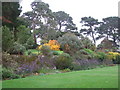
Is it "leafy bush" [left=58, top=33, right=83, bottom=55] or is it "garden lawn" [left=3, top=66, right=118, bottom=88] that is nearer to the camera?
"garden lawn" [left=3, top=66, right=118, bottom=88]

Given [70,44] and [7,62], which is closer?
[7,62]

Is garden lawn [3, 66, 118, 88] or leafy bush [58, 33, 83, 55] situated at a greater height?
leafy bush [58, 33, 83, 55]

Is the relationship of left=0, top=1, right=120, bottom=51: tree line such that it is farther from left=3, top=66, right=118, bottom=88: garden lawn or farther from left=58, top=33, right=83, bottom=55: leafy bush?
left=3, top=66, right=118, bottom=88: garden lawn

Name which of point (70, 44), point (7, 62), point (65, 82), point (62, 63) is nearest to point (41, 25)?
point (70, 44)

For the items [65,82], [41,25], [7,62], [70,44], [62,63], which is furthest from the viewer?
[41,25]

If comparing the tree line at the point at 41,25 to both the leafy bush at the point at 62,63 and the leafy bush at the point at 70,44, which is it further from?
the leafy bush at the point at 70,44

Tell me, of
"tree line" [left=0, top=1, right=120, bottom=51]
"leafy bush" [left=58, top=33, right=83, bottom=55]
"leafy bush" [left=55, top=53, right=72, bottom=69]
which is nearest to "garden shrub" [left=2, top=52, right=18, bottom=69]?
"tree line" [left=0, top=1, right=120, bottom=51]

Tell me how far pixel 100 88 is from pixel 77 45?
15855mm

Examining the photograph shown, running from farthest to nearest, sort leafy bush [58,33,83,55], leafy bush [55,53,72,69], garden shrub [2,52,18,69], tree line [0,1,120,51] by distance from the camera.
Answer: leafy bush [58,33,83,55] < tree line [0,1,120,51] < leafy bush [55,53,72,69] < garden shrub [2,52,18,69]

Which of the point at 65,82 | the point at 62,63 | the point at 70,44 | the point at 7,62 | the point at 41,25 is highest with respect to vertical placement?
the point at 41,25

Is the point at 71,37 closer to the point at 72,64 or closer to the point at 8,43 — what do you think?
the point at 72,64

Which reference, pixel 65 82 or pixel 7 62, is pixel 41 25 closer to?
pixel 7 62

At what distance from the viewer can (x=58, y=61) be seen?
14.5 metres

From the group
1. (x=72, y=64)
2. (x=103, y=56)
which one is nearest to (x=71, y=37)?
(x=103, y=56)
